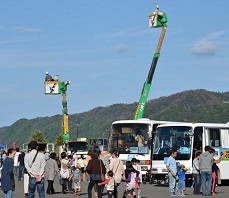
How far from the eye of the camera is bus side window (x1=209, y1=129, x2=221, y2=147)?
3544 centimetres

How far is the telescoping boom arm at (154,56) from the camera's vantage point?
47500 millimetres

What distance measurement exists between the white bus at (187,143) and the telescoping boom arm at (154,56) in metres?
11.6

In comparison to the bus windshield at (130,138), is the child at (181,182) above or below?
below

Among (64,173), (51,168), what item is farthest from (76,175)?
(51,168)

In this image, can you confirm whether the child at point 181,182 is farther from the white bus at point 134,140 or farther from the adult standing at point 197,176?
the white bus at point 134,140

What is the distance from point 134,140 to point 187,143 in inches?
169

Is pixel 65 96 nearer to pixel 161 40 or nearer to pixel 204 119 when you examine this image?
pixel 161 40

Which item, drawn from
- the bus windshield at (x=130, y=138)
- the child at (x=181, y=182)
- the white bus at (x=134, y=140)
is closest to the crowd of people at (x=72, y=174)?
the child at (x=181, y=182)

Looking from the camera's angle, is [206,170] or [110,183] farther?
[206,170]

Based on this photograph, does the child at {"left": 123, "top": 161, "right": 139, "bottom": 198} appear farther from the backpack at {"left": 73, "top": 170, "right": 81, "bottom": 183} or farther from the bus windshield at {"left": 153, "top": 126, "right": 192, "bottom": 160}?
the bus windshield at {"left": 153, "top": 126, "right": 192, "bottom": 160}

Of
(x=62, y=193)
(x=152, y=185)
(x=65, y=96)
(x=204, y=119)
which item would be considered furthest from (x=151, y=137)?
(x=204, y=119)

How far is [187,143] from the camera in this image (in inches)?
1372

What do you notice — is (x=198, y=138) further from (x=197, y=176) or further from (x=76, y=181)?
(x=76, y=181)

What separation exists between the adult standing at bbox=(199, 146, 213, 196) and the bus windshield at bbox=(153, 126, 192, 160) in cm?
562
